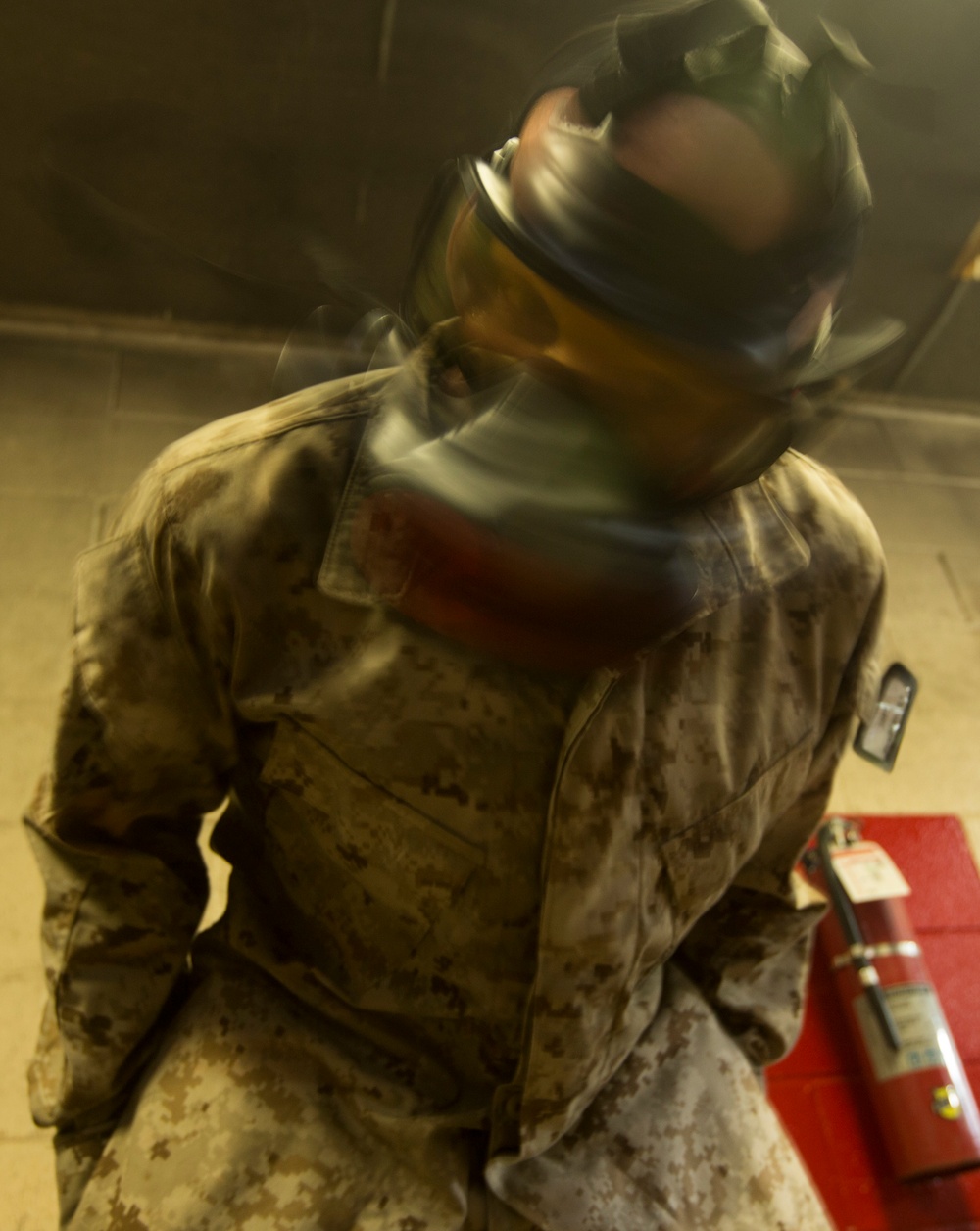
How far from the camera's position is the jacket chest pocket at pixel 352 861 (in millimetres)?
884

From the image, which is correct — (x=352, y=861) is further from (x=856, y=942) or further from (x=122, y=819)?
(x=856, y=942)

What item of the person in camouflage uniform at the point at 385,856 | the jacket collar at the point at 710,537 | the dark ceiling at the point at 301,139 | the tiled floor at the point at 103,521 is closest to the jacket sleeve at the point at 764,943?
the person in camouflage uniform at the point at 385,856

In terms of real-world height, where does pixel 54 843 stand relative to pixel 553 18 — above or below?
below

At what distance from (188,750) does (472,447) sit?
17.6 inches

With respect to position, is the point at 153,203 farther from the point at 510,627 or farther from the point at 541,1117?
the point at 541,1117

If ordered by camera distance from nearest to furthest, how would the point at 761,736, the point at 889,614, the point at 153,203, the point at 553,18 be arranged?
the point at 153,203
the point at 761,736
the point at 553,18
the point at 889,614

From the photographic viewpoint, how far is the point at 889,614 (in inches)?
95.3

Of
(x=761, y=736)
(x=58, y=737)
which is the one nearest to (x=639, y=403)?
(x=761, y=736)

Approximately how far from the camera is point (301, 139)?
77cm

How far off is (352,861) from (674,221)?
0.60 m

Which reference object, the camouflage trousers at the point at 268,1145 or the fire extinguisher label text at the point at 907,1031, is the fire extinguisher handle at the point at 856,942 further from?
the camouflage trousers at the point at 268,1145

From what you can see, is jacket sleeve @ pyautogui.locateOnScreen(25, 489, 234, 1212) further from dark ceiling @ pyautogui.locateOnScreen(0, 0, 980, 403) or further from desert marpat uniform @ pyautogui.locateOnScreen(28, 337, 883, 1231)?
dark ceiling @ pyautogui.locateOnScreen(0, 0, 980, 403)

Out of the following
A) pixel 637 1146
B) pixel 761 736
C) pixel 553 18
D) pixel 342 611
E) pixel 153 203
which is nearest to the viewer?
pixel 153 203

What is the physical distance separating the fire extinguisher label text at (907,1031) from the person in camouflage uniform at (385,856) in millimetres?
426
